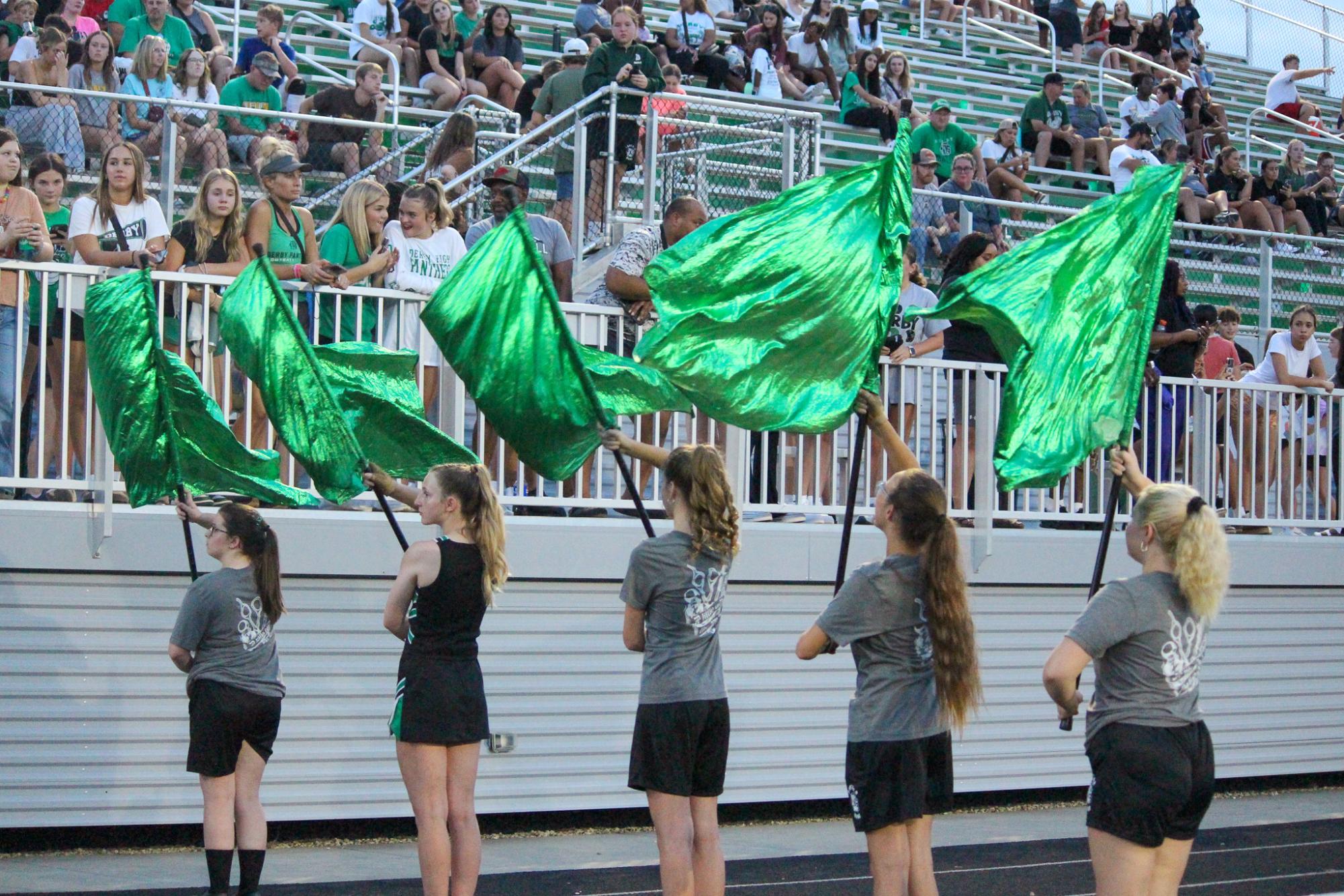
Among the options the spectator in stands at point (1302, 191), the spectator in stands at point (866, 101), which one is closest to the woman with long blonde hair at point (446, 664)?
the spectator in stands at point (866, 101)

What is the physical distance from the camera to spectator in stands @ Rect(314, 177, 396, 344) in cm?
929

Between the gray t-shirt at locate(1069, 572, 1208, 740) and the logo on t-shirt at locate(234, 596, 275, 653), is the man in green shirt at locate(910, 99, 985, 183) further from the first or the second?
the gray t-shirt at locate(1069, 572, 1208, 740)

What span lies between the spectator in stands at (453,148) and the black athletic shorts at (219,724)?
625 cm

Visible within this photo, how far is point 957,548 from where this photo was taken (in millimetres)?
6051

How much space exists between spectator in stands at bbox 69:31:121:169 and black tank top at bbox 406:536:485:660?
20.5 ft

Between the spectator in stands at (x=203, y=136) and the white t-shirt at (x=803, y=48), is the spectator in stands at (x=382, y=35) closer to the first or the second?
the spectator in stands at (x=203, y=136)

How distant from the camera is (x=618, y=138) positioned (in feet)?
40.7

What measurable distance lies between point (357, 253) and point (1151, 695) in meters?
5.64

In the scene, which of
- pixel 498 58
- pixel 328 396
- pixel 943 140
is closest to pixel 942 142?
pixel 943 140

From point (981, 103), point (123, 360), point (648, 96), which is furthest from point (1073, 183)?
point (123, 360)

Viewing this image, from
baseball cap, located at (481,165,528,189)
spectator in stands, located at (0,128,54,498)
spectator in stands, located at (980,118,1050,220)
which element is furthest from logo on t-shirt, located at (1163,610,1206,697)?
spectator in stands, located at (980,118,1050,220)

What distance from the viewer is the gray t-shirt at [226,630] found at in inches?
277

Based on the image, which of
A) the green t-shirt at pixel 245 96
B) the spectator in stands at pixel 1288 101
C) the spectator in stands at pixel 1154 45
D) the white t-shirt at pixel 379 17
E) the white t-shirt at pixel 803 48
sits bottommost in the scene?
the green t-shirt at pixel 245 96

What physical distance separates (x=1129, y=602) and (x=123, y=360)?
14.6ft
